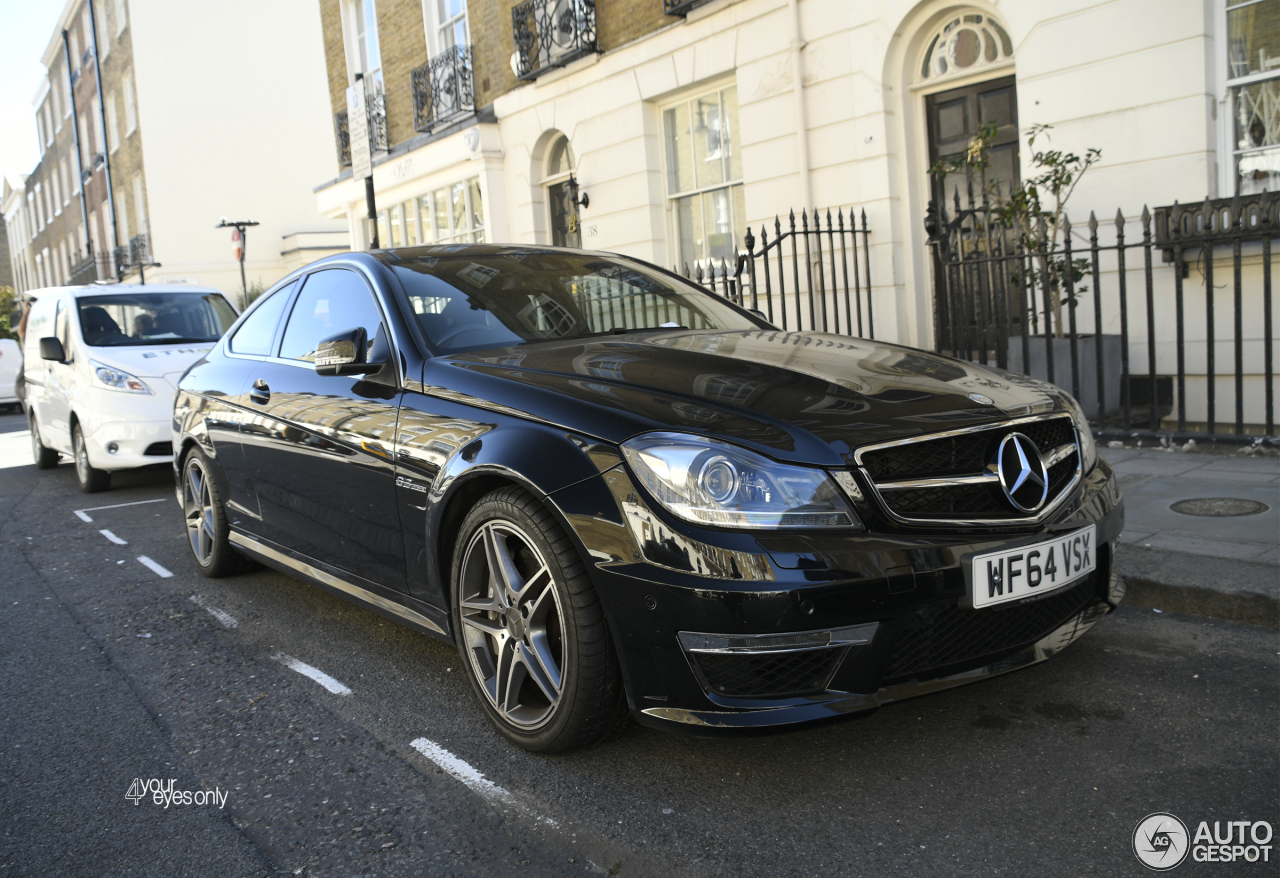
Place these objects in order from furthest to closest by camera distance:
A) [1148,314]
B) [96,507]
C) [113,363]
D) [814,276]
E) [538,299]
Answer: [814,276]
[113,363]
[96,507]
[1148,314]
[538,299]

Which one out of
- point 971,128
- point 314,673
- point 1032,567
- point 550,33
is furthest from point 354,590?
point 550,33

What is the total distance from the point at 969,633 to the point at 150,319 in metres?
8.42

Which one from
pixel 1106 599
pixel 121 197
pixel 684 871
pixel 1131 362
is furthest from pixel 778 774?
pixel 121 197

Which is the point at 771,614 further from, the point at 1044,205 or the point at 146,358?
the point at 146,358

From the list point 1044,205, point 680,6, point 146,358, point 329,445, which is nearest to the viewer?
point 329,445

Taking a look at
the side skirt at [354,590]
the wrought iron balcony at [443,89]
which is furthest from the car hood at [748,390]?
the wrought iron balcony at [443,89]

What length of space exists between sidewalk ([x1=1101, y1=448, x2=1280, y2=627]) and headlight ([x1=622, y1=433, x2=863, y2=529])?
212 centimetres

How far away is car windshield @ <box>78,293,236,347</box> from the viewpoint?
877 centimetres

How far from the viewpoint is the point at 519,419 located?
2.91m

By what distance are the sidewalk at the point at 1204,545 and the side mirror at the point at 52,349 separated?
802cm

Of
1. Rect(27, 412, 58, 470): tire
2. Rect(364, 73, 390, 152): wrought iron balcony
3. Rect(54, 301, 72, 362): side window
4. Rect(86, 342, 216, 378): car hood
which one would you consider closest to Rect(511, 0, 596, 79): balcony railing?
Rect(364, 73, 390, 152): wrought iron balcony

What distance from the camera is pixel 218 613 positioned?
465 centimetres

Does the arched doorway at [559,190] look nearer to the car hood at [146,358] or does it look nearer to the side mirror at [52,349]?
the car hood at [146,358]

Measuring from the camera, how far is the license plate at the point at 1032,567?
2561 mm
